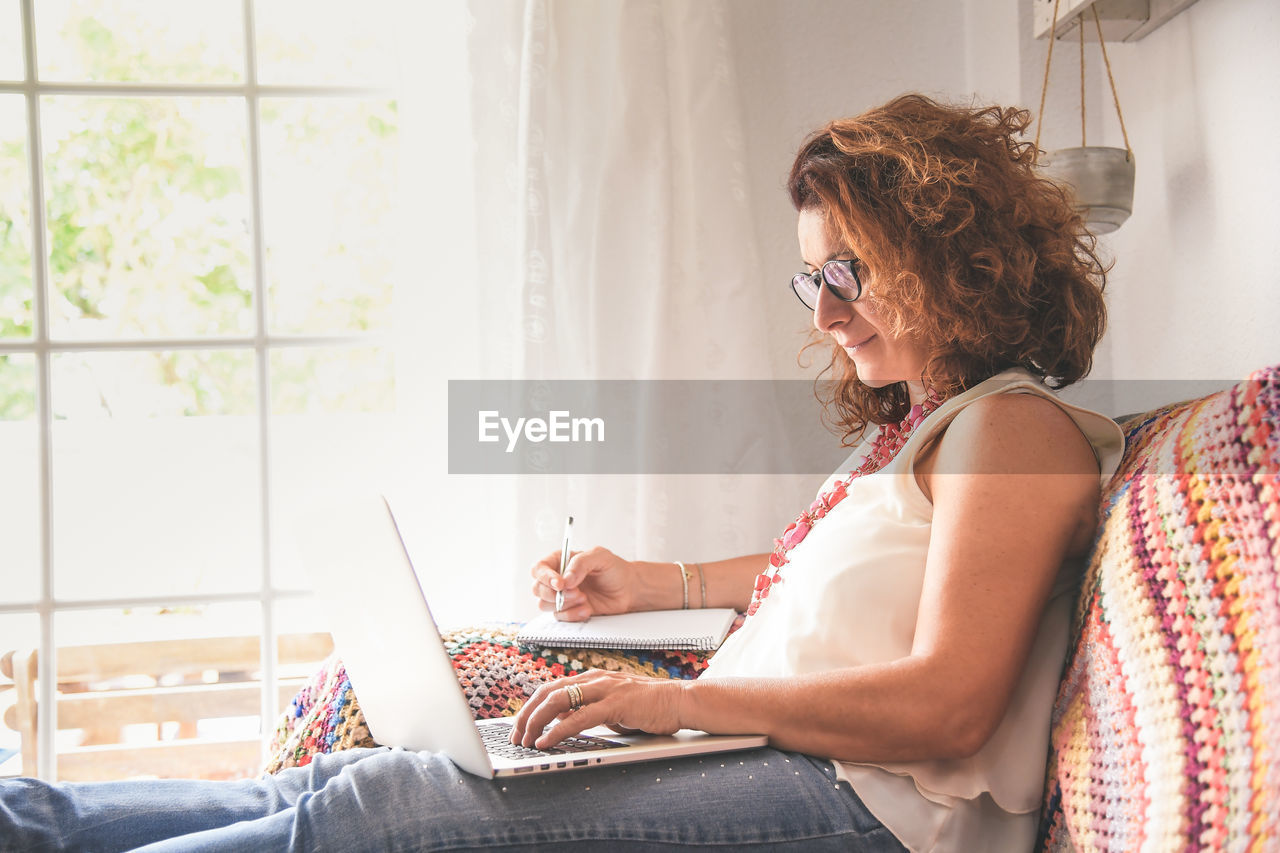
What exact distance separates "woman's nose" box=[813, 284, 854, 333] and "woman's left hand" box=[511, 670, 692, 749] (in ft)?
1.69

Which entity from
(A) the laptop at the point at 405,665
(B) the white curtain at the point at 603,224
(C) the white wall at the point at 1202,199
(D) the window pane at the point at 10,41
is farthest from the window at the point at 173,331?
(C) the white wall at the point at 1202,199

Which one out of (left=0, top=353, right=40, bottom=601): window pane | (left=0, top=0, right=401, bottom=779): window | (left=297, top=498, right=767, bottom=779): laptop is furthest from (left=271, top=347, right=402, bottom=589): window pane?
(left=297, top=498, right=767, bottom=779): laptop

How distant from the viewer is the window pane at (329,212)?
2.20 meters

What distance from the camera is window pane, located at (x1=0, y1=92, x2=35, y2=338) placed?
6.93 feet

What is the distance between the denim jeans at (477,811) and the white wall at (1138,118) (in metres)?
0.94

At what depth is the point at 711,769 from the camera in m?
0.95

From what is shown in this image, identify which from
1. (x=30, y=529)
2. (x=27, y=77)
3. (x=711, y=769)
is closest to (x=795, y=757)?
(x=711, y=769)

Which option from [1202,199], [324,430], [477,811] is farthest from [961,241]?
[324,430]

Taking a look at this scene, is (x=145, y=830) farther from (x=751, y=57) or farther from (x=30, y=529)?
(x=751, y=57)

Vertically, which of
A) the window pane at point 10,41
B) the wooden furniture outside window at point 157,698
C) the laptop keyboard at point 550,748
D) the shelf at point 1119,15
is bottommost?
the wooden furniture outside window at point 157,698

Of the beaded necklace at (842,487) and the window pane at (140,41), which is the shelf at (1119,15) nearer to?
the beaded necklace at (842,487)

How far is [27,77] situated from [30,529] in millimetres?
937

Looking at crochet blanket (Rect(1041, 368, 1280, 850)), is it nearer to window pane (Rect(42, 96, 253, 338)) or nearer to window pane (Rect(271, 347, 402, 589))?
window pane (Rect(271, 347, 402, 589))

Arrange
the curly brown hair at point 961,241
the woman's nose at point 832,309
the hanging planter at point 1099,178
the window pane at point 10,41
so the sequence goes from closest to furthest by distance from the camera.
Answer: the curly brown hair at point 961,241, the woman's nose at point 832,309, the hanging planter at point 1099,178, the window pane at point 10,41
